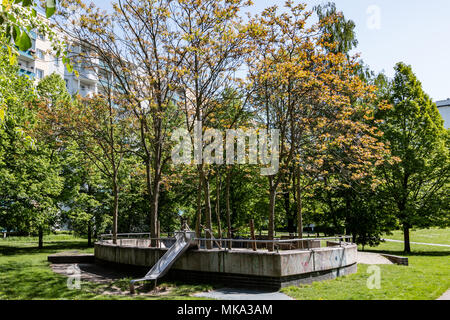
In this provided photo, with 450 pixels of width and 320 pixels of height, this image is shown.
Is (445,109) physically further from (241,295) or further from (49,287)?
(49,287)

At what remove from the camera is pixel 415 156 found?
28.9 m

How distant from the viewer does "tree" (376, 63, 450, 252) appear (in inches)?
1114

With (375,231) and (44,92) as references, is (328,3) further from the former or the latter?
(44,92)

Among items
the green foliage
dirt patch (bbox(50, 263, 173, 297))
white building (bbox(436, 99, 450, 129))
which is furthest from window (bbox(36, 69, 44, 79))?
white building (bbox(436, 99, 450, 129))

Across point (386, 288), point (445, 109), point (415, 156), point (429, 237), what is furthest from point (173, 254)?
point (445, 109)

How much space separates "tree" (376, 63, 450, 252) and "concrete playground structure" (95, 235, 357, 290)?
14.9m

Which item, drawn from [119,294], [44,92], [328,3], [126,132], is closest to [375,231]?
[328,3]

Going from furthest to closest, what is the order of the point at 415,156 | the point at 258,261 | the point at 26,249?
the point at 415,156, the point at 26,249, the point at 258,261

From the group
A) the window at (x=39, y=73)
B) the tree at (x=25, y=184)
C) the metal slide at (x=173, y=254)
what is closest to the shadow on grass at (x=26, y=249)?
the tree at (x=25, y=184)

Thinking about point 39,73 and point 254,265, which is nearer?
point 254,265

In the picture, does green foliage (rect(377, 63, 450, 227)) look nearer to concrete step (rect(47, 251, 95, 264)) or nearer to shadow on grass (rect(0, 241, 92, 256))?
concrete step (rect(47, 251, 95, 264))

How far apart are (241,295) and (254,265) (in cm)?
159

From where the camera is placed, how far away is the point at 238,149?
21844 mm
